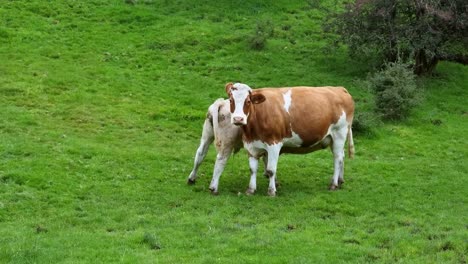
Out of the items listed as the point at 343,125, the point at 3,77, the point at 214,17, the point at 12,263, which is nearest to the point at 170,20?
the point at 214,17

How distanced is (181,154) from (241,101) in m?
5.11

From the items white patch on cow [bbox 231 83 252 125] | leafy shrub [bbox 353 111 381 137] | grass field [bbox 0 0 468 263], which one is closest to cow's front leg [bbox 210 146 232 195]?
grass field [bbox 0 0 468 263]

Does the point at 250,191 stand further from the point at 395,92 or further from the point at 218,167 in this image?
the point at 395,92

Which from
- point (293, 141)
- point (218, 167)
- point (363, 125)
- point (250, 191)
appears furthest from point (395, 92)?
point (218, 167)

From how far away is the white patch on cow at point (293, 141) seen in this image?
49.9ft

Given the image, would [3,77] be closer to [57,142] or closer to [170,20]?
[57,142]

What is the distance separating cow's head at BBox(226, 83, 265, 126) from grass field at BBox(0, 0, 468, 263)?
1.86m

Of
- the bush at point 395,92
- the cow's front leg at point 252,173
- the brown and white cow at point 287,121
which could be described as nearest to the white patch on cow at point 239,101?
the brown and white cow at point 287,121

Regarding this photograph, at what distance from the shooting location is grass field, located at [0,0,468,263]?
11516 millimetres

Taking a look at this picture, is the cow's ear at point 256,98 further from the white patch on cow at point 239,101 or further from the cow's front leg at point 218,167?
the cow's front leg at point 218,167

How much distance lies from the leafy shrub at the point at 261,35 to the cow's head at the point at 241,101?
16.6 metres

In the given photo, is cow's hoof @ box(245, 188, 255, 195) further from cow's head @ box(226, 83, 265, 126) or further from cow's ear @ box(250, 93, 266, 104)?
cow's ear @ box(250, 93, 266, 104)

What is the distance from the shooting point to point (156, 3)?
36.0 metres

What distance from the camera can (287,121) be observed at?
15.1 metres
